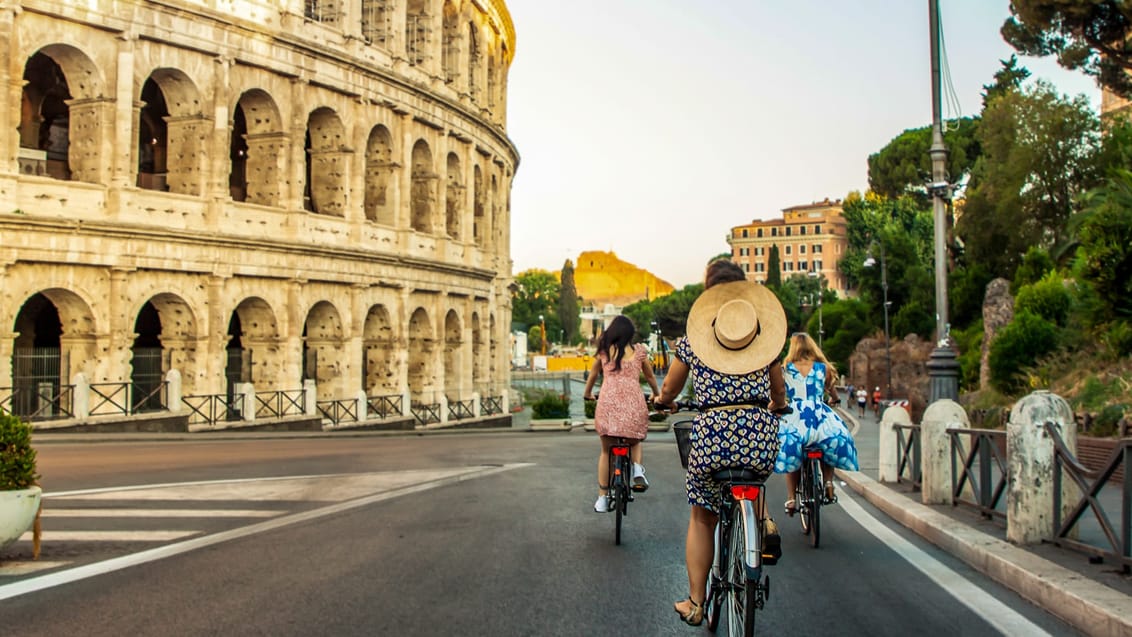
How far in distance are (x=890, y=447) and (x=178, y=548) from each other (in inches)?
349

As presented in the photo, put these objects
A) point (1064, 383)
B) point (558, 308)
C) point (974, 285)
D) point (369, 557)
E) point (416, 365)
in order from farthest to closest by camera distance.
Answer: point (558, 308) → point (974, 285) → point (416, 365) → point (1064, 383) → point (369, 557)

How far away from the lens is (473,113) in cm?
4444

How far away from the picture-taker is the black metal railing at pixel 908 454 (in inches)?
496

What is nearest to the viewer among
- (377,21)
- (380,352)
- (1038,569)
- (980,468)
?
(1038,569)

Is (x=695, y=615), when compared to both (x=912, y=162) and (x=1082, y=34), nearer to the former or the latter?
(x=1082, y=34)

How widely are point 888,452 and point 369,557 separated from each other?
781 centimetres

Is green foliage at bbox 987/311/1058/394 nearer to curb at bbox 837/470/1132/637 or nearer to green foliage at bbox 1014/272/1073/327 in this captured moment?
green foliage at bbox 1014/272/1073/327

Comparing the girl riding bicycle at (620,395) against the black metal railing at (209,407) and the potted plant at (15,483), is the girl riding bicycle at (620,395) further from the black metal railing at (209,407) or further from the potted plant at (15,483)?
the black metal railing at (209,407)

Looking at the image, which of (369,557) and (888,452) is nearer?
(369,557)

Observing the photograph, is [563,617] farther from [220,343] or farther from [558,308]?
[558,308]

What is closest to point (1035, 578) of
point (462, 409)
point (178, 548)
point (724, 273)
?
point (724, 273)

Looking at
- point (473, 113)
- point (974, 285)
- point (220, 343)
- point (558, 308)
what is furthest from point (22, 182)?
point (558, 308)

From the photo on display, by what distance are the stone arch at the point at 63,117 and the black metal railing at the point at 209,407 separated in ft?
21.8

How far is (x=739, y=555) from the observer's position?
537 centimetres
